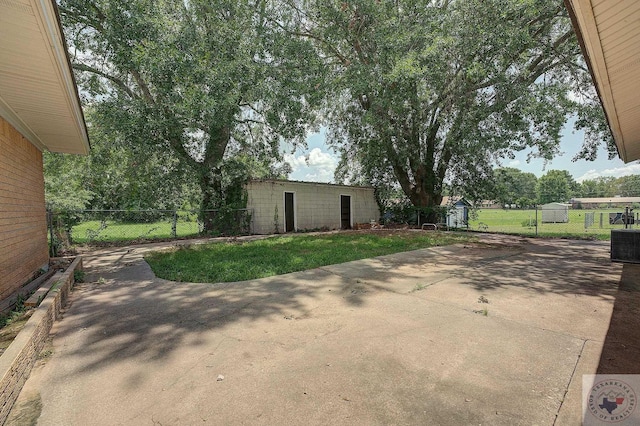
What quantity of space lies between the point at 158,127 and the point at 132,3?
127 inches

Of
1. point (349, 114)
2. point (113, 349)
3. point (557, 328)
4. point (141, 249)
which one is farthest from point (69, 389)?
point (349, 114)

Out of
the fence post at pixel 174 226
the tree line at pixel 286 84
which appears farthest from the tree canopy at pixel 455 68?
the fence post at pixel 174 226

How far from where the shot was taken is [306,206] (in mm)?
14570

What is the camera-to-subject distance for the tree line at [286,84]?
28.6ft

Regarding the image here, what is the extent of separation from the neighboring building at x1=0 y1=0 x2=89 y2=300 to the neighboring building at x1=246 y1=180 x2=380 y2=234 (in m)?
7.06

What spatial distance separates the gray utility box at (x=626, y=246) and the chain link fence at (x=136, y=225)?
11253 mm

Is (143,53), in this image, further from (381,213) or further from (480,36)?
(381,213)

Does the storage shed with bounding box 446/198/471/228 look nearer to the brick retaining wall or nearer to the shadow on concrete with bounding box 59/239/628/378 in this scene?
the shadow on concrete with bounding box 59/239/628/378

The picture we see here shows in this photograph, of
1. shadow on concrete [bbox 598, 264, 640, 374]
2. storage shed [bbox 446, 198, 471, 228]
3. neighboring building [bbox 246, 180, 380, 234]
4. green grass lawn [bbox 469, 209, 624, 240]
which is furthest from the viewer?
storage shed [bbox 446, 198, 471, 228]

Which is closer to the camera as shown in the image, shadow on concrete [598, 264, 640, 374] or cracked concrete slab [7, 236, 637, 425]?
cracked concrete slab [7, 236, 637, 425]

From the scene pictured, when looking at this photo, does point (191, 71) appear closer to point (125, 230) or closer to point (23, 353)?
point (125, 230)

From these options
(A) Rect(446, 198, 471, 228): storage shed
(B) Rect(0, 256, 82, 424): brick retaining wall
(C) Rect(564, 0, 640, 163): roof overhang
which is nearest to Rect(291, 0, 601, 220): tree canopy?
(A) Rect(446, 198, 471, 228): storage shed

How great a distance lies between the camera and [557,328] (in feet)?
9.94

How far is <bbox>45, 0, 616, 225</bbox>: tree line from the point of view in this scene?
870 centimetres
